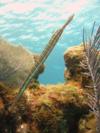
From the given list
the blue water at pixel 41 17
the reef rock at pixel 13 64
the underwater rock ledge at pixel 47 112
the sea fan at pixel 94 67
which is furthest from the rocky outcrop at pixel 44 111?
the blue water at pixel 41 17

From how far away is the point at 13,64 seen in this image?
6820mm

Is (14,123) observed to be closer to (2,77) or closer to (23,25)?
(2,77)

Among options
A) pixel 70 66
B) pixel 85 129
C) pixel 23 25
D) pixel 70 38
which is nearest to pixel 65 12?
pixel 23 25

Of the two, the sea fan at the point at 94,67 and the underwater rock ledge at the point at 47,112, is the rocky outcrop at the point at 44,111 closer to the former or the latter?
the underwater rock ledge at the point at 47,112

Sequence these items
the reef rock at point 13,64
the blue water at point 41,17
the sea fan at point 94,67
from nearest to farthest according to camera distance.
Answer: the sea fan at point 94,67 → the reef rock at point 13,64 → the blue water at point 41,17

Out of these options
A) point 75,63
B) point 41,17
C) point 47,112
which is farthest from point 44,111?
point 41,17

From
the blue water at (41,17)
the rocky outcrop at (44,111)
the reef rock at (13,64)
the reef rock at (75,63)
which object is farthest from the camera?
the blue water at (41,17)

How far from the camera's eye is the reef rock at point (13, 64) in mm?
6324

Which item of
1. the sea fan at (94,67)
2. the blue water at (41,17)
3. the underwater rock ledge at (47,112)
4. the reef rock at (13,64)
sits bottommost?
the blue water at (41,17)

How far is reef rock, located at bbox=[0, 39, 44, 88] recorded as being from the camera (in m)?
6.32

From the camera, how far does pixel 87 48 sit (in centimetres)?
537

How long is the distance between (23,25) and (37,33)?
3505 mm

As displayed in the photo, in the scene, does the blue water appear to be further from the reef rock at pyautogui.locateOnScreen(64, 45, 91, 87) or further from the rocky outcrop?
the rocky outcrop

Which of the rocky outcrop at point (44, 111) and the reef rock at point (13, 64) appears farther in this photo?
the reef rock at point (13, 64)
